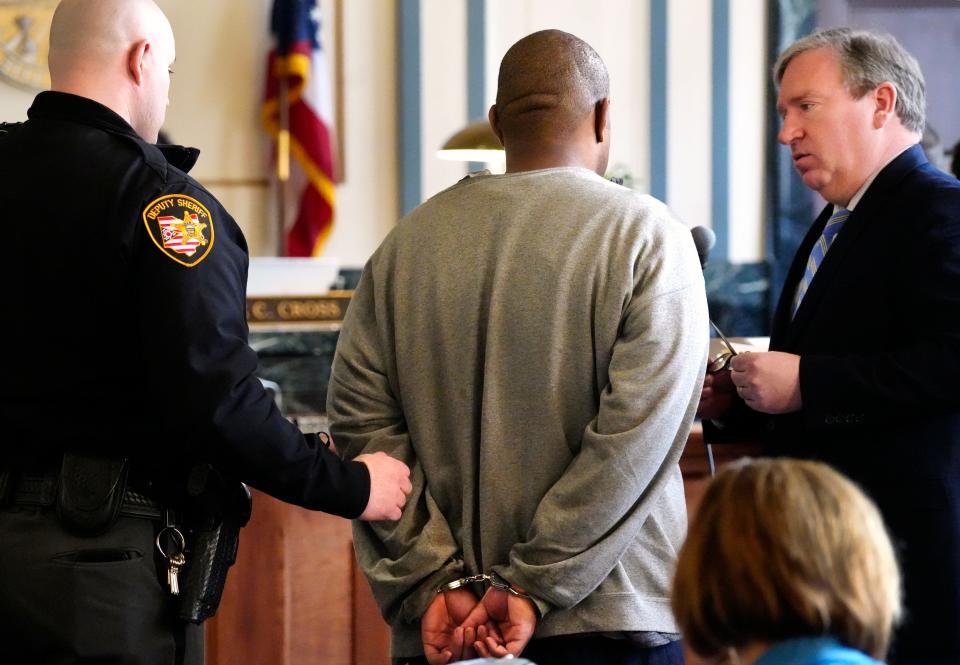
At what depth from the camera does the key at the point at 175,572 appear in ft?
5.72

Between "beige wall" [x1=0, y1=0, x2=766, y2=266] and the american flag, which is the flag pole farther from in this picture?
"beige wall" [x1=0, y1=0, x2=766, y2=266]

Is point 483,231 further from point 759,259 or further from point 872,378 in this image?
point 759,259

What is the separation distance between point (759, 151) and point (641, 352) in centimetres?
547

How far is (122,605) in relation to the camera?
67.1 inches

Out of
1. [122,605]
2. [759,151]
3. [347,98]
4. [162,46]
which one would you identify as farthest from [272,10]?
[122,605]

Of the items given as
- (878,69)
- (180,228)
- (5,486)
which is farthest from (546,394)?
(878,69)

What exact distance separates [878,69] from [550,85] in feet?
2.19

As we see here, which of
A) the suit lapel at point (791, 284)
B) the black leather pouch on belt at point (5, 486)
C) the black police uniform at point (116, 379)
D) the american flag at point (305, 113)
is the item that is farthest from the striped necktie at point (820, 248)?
the american flag at point (305, 113)

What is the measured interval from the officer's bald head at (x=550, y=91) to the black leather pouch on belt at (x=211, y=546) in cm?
65

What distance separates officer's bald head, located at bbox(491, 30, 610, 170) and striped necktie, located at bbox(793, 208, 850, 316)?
21.0 inches

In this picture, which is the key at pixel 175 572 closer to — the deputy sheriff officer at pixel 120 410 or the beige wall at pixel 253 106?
the deputy sheriff officer at pixel 120 410

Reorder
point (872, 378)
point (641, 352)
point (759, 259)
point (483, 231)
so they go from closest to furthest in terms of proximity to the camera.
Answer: point (641, 352) → point (483, 231) → point (872, 378) → point (759, 259)

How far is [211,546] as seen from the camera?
1.78m

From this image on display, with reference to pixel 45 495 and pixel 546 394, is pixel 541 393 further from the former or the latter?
pixel 45 495
